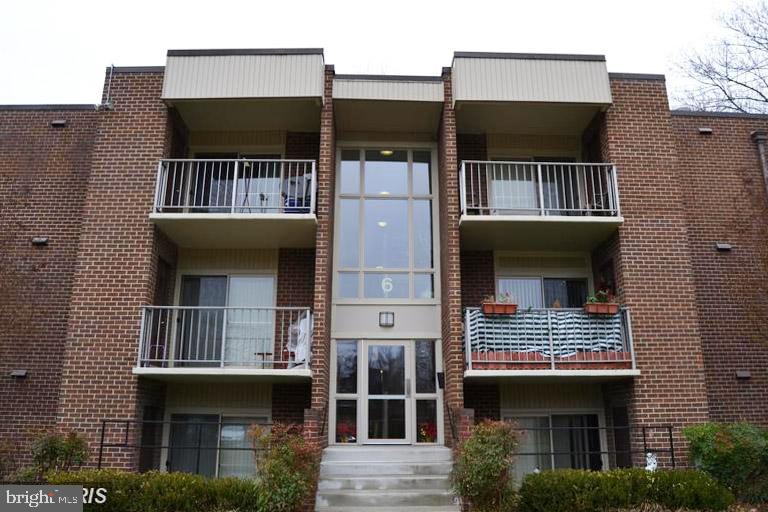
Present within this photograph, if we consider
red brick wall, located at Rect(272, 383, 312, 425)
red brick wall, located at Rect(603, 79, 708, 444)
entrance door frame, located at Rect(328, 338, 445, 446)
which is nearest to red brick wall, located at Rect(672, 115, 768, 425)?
red brick wall, located at Rect(603, 79, 708, 444)

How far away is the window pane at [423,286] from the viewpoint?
473 inches

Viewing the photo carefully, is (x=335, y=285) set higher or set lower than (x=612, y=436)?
higher

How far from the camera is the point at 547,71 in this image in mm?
11555

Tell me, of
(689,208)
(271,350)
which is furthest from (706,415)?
(271,350)

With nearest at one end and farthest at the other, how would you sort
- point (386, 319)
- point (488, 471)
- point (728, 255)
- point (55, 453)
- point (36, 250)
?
point (488, 471) < point (55, 453) < point (386, 319) < point (36, 250) < point (728, 255)

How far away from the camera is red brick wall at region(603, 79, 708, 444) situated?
1035 centimetres

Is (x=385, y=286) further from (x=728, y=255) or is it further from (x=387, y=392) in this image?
(x=728, y=255)

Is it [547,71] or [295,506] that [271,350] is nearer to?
[295,506]

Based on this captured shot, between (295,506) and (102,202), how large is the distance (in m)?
6.66

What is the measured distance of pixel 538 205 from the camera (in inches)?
483

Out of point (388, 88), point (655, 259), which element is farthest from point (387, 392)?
point (388, 88)

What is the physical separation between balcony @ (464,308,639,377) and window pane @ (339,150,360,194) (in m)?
3.82

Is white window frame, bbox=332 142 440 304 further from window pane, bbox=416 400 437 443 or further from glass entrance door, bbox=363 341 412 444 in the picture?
window pane, bbox=416 400 437 443

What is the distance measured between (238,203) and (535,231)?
605 centimetres
